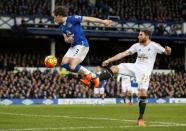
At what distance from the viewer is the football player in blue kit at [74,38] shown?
18.2 meters

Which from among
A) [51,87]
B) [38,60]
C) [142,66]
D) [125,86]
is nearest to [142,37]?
[142,66]

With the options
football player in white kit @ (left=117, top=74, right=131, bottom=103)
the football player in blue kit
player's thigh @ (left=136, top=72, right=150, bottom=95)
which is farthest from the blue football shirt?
football player in white kit @ (left=117, top=74, right=131, bottom=103)

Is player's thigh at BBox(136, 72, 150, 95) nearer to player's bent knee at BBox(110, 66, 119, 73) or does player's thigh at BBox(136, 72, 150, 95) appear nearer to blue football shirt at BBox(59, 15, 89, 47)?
player's bent knee at BBox(110, 66, 119, 73)

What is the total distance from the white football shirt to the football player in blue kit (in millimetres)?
1453

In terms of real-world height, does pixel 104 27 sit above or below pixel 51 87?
above

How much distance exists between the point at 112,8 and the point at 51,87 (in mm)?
15441

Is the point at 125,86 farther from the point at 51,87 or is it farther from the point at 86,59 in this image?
the point at 86,59

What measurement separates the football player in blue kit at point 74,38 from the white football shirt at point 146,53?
1.45 meters

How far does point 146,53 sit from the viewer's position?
18328 mm

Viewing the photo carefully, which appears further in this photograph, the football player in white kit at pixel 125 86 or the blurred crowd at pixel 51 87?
the blurred crowd at pixel 51 87

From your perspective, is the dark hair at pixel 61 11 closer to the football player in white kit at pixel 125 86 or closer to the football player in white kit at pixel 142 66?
the football player in white kit at pixel 142 66

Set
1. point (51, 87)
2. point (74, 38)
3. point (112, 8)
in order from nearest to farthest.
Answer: point (74, 38)
point (51, 87)
point (112, 8)

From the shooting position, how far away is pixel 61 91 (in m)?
43.5

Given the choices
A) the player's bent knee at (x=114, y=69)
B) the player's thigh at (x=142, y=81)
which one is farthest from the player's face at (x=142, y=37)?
the player's bent knee at (x=114, y=69)
